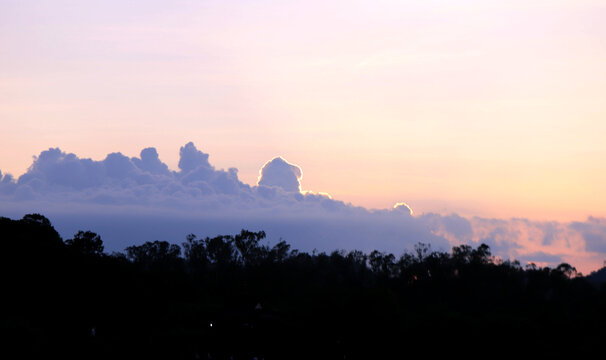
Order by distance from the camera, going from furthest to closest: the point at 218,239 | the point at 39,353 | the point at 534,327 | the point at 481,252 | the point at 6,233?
the point at 218,239
the point at 481,252
the point at 6,233
the point at 534,327
the point at 39,353

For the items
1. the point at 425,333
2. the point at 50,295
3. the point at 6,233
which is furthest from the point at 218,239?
the point at 425,333

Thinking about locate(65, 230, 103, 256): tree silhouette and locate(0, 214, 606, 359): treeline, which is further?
A: locate(65, 230, 103, 256): tree silhouette

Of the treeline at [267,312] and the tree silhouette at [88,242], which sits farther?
the tree silhouette at [88,242]

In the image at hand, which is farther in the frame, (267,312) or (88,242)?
(88,242)

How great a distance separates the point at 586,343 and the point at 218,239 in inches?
3889

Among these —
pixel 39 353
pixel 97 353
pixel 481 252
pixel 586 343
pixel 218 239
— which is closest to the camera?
pixel 39 353

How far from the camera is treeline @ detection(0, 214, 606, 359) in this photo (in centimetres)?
7644

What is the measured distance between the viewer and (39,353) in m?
62.5

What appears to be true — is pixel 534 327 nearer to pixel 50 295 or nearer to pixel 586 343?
pixel 586 343

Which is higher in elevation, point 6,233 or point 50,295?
point 6,233

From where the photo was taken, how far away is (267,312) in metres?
94.6

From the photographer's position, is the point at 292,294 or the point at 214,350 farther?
the point at 292,294

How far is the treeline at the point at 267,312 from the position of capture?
76438mm

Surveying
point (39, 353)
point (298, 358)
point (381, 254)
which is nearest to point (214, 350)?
point (298, 358)
